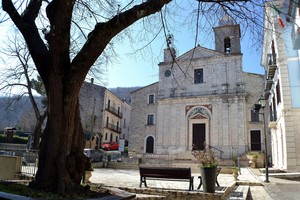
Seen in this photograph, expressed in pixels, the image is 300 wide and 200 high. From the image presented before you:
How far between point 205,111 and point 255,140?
19.3ft

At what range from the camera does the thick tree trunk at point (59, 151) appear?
4.20 meters

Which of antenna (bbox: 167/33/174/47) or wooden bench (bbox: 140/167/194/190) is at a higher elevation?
antenna (bbox: 167/33/174/47)

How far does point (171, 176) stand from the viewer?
840 centimetres

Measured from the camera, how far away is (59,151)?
4.30m

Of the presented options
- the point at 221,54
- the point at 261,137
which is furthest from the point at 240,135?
the point at 221,54

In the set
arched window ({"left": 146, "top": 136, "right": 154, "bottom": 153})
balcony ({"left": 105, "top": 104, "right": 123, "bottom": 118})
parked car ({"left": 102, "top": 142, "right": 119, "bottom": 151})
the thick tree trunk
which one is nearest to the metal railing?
the thick tree trunk

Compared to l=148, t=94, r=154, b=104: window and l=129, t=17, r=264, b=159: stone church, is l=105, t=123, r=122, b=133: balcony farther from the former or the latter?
l=148, t=94, r=154, b=104: window

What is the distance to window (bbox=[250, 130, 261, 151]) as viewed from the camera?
2631 cm

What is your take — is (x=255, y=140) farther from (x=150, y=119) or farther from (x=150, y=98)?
(x=150, y=98)

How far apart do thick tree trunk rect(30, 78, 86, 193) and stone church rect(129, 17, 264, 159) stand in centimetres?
2255

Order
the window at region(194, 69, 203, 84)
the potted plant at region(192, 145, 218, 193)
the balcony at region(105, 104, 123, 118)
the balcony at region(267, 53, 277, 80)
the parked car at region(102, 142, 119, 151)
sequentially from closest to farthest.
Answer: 1. the potted plant at region(192, 145, 218, 193)
2. the balcony at region(267, 53, 277, 80)
3. the window at region(194, 69, 203, 84)
4. the parked car at region(102, 142, 119, 151)
5. the balcony at region(105, 104, 123, 118)

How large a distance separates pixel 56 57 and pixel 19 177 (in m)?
8.03

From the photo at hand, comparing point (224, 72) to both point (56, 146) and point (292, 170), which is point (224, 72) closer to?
point (292, 170)

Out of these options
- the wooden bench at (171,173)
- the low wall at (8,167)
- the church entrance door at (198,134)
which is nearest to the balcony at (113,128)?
the church entrance door at (198,134)
